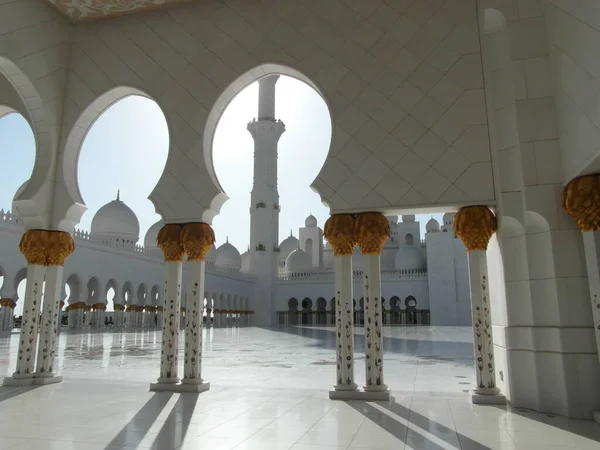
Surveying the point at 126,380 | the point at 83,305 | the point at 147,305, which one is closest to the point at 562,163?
the point at 126,380

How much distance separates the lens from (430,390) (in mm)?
4441

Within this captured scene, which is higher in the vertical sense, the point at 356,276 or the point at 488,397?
the point at 356,276

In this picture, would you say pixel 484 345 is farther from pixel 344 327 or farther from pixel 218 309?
pixel 218 309

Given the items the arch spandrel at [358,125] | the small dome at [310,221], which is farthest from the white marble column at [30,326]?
the small dome at [310,221]

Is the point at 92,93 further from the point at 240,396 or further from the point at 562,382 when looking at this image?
the point at 562,382

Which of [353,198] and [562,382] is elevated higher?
[353,198]

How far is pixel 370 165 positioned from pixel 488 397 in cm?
214

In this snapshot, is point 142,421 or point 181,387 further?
point 181,387

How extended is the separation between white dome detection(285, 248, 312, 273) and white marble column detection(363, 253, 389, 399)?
2353 centimetres

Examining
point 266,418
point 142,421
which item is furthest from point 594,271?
point 142,421

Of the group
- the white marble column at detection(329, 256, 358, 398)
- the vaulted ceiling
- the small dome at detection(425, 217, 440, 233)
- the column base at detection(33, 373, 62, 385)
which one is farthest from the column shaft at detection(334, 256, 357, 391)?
the small dome at detection(425, 217, 440, 233)

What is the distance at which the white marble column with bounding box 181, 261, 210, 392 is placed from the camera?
174 inches

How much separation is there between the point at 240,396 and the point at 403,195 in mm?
2210

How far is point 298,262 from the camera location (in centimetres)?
2820
